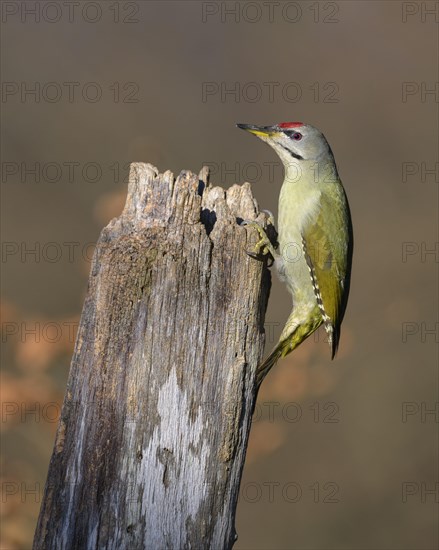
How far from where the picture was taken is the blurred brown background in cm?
701

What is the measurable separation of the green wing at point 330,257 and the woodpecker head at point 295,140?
0.28 meters

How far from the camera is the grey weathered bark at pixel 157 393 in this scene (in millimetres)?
2877

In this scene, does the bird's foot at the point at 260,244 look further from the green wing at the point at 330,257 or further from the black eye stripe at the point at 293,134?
the black eye stripe at the point at 293,134

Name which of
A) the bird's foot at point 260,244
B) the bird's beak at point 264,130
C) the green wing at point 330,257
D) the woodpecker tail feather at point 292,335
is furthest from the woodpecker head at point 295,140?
the bird's foot at point 260,244

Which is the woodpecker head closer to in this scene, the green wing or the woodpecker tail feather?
the green wing

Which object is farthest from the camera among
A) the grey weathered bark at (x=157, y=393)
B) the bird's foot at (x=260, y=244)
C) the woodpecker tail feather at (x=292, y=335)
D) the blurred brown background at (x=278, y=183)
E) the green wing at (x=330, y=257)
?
the blurred brown background at (x=278, y=183)

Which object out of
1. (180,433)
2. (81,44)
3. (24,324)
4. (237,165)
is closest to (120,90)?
(81,44)

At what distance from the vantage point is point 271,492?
22.9 ft

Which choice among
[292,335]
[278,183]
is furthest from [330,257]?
[278,183]

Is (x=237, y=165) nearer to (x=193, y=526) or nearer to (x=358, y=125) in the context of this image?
(x=358, y=125)

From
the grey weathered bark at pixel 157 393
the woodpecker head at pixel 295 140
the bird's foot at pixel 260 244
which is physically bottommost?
the grey weathered bark at pixel 157 393

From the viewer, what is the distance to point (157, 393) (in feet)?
9.60

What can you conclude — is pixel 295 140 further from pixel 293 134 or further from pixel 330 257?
pixel 330 257

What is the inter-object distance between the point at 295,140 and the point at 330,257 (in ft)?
2.45
